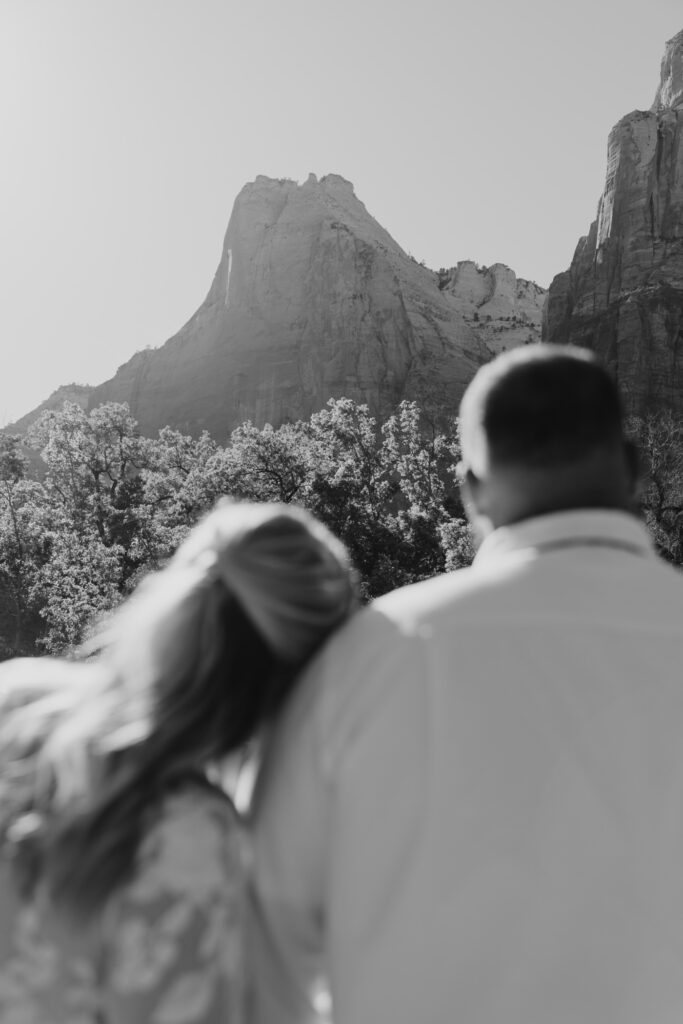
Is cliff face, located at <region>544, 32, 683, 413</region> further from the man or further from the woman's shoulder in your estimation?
the woman's shoulder

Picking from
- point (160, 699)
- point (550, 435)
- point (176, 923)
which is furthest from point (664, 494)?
point (176, 923)

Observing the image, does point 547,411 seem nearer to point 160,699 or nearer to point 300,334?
point 160,699

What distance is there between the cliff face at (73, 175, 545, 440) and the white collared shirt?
65976 millimetres

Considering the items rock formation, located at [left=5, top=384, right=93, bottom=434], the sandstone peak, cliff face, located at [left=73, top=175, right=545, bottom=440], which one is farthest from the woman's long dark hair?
the sandstone peak

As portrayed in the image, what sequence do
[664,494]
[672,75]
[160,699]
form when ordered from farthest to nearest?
[672,75]
[664,494]
[160,699]

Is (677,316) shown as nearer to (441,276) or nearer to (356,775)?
(441,276)

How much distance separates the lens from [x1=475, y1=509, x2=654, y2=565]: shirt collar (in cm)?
151

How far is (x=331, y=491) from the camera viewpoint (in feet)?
97.2

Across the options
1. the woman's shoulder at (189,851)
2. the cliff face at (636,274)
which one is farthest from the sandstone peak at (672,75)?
the woman's shoulder at (189,851)

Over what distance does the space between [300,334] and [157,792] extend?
3227 inches

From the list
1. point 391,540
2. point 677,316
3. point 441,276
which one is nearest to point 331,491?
point 391,540

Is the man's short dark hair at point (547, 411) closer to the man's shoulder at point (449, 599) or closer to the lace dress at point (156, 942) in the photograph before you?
the man's shoulder at point (449, 599)

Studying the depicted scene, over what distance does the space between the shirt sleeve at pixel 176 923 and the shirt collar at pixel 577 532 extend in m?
0.67

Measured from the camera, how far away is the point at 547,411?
1547mm
